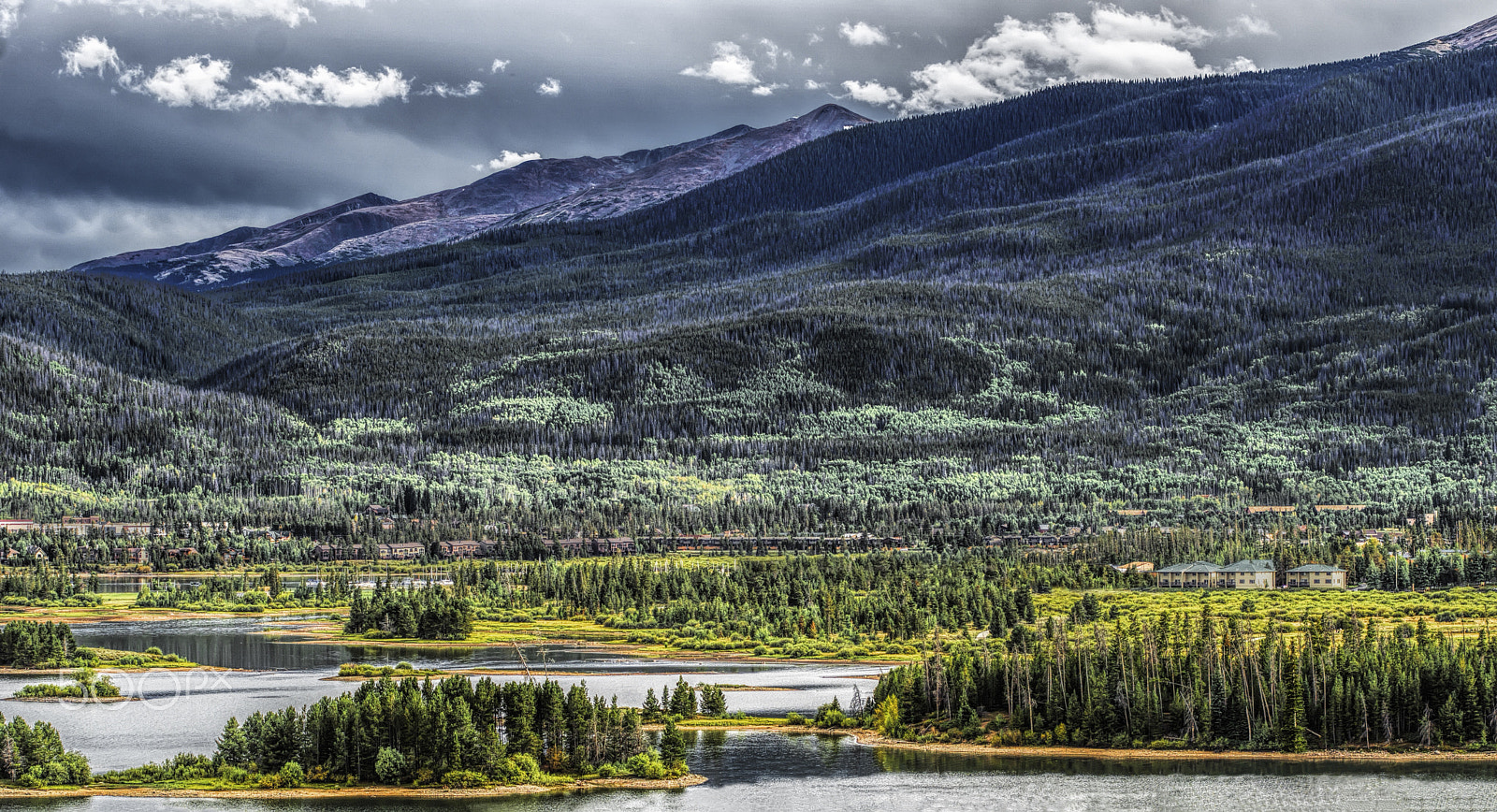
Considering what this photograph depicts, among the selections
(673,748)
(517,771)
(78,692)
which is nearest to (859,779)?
(673,748)

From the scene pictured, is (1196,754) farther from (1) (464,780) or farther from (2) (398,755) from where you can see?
(2) (398,755)

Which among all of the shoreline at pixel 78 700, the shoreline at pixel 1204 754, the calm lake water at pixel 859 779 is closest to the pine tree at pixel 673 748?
the calm lake water at pixel 859 779

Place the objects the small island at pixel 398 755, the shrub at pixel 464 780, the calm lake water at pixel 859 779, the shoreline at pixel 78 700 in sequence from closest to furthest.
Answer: the calm lake water at pixel 859 779
the small island at pixel 398 755
the shrub at pixel 464 780
the shoreline at pixel 78 700

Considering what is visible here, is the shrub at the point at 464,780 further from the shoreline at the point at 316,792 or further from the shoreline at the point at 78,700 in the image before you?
the shoreline at the point at 78,700

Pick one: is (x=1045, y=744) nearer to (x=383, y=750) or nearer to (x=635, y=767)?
(x=635, y=767)

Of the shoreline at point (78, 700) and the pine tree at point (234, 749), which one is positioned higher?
the shoreline at point (78, 700)

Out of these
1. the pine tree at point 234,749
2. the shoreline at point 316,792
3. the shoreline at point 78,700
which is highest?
the shoreline at point 78,700

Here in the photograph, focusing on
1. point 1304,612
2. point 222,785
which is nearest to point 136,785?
point 222,785
